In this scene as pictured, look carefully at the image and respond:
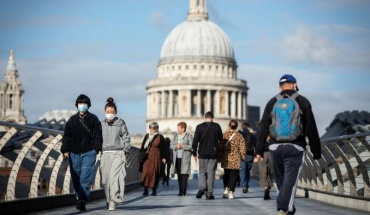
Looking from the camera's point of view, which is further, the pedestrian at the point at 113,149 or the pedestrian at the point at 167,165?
the pedestrian at the point at 167,165

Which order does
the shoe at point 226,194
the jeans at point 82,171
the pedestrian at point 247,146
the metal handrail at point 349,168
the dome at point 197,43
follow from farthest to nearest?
the dome at point 197,43 < the pedestrian at point 247,146 < the shoe at point 226,194 < the metal handrail at point 349,168 < the jeans at point 82,171

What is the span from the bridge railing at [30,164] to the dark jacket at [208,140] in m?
3.42

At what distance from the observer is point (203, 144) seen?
2455 cm

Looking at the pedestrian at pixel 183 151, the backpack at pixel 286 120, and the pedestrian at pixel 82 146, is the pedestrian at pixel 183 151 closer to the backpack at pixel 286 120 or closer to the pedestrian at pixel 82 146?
the pedestrian at pixel 82 146

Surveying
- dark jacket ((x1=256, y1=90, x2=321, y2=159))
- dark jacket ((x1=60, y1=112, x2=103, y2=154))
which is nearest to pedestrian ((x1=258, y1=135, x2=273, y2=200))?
dark jacket ((x1=60, y1=112, x2=103, y2=154))

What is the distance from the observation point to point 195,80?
170 m

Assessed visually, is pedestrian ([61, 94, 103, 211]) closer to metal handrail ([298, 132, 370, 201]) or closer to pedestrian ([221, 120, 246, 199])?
metal handrail ([298, 132, 370, 201])

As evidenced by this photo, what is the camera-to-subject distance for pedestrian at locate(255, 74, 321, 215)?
1415 centimetres

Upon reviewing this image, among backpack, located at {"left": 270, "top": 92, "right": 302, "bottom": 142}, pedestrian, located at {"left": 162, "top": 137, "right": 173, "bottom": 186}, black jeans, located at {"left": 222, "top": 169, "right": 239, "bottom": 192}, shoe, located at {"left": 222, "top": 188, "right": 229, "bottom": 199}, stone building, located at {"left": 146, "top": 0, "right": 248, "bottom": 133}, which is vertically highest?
stone building, located at {"left": 146, "top": 0, "right": 248, "bottom": 133}

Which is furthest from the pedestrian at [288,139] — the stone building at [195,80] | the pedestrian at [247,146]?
the stone building at [195,80]

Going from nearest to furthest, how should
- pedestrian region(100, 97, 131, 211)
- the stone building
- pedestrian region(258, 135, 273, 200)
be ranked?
pedestrian region(100, 97, 131, 211) < pedestrian region(258, 135, 273, 200) < the stone building

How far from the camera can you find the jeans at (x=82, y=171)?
18.5 meters

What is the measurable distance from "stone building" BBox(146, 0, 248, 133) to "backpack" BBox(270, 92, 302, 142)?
149 m

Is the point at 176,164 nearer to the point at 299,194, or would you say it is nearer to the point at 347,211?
the point at 299,194
